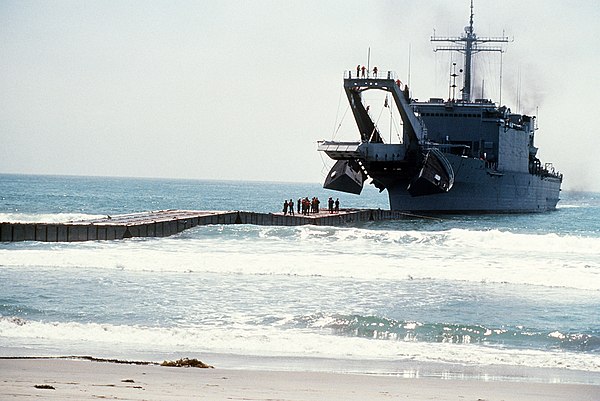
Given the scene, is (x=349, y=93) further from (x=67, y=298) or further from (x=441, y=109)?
(x=67, y=298)

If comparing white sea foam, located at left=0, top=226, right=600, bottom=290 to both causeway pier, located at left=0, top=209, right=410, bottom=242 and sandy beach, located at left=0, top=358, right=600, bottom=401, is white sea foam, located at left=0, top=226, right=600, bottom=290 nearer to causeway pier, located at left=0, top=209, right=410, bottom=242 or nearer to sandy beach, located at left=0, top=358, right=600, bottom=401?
causeway pier, located at left=0, top=209, right=410, bottom=242

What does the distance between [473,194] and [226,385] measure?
56.5m

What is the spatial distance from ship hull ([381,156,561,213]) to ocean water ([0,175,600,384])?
26.4m

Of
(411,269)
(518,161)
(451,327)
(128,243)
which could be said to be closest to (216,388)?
(451,327)

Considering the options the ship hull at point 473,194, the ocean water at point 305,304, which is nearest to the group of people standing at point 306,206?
the ship hull at point 473,194

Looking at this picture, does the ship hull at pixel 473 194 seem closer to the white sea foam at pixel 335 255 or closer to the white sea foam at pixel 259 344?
the white sea foam at pixel 335 255

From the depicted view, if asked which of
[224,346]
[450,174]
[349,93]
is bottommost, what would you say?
[224,346]

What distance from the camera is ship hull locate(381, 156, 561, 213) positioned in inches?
2411

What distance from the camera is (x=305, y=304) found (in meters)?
18.9

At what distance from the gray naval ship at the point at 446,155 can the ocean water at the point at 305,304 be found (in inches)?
808

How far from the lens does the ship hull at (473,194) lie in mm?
61250

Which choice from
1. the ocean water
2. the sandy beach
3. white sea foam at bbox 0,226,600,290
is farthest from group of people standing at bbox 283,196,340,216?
the sandy beach

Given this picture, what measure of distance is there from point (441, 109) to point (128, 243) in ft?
123

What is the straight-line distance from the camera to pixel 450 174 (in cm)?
5772
